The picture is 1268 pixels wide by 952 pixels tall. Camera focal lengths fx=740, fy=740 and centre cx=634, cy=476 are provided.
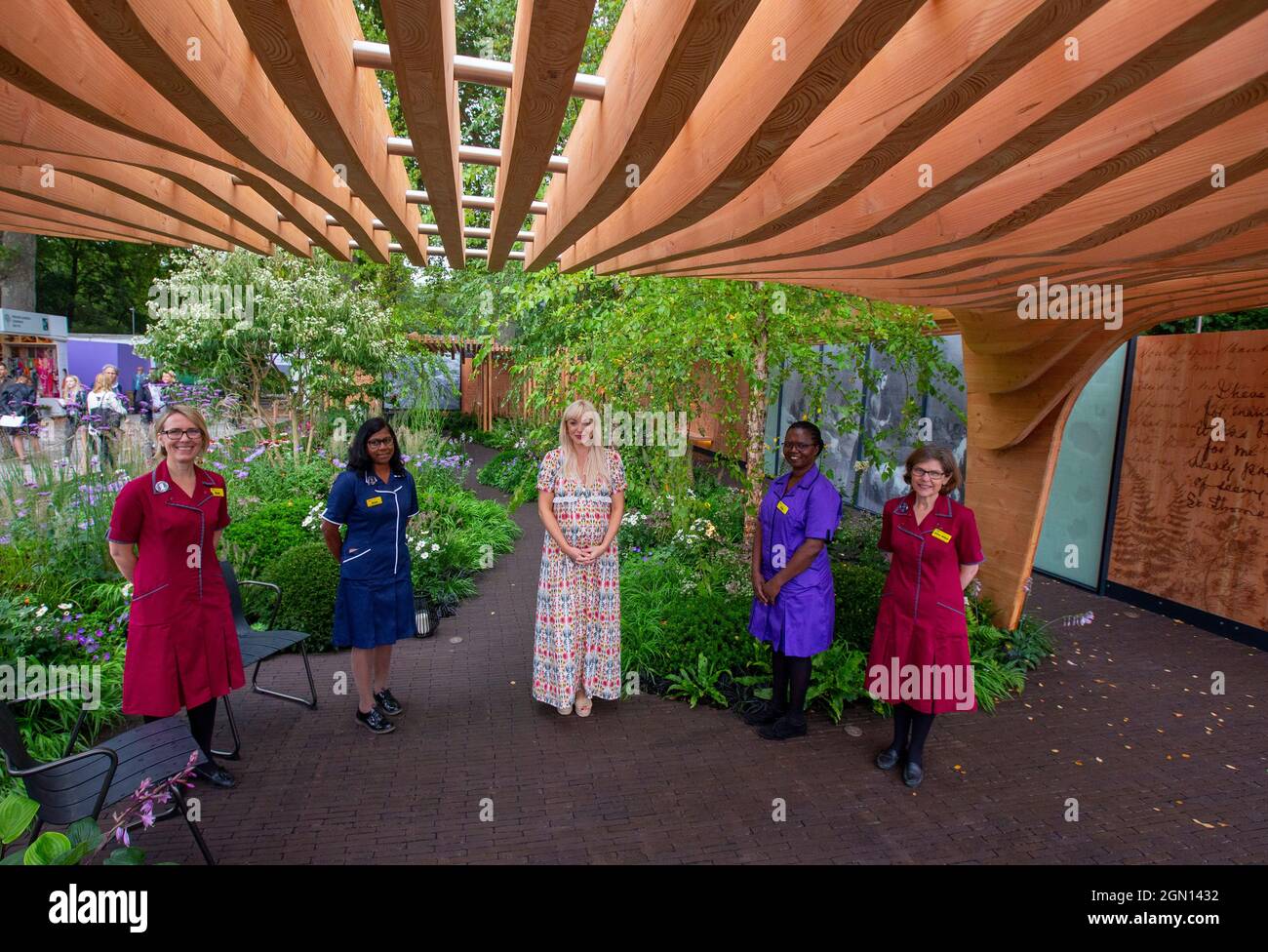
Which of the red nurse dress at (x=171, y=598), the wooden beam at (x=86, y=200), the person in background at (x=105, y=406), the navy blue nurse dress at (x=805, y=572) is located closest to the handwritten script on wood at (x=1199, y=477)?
the navy blue nurse dress at (x=805, y=572)

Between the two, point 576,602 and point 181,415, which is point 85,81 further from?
point 576,602

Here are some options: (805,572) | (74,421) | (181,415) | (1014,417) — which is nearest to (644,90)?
(181,415)

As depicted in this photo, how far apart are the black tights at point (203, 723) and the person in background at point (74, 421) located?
4.49 metres

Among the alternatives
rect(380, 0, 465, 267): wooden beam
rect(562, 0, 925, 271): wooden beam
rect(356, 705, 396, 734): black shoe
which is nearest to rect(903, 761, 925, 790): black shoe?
rect(356, 705, 396, 734): black shoe

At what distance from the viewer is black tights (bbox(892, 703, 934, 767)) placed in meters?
4.09

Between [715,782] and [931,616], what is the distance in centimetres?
147

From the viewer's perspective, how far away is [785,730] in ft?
15.0

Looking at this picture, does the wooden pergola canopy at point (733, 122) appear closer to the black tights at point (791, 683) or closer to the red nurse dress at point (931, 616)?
the red nurse dress at point (931, 616)

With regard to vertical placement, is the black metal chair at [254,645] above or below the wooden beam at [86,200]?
below

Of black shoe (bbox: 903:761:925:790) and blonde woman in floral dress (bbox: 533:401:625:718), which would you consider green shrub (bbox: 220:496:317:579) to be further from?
black shoe (bbox: 903:761:925:790)

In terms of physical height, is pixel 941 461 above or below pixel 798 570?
above

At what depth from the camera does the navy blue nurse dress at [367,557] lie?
14.3ft

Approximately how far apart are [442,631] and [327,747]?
85.2 inches
